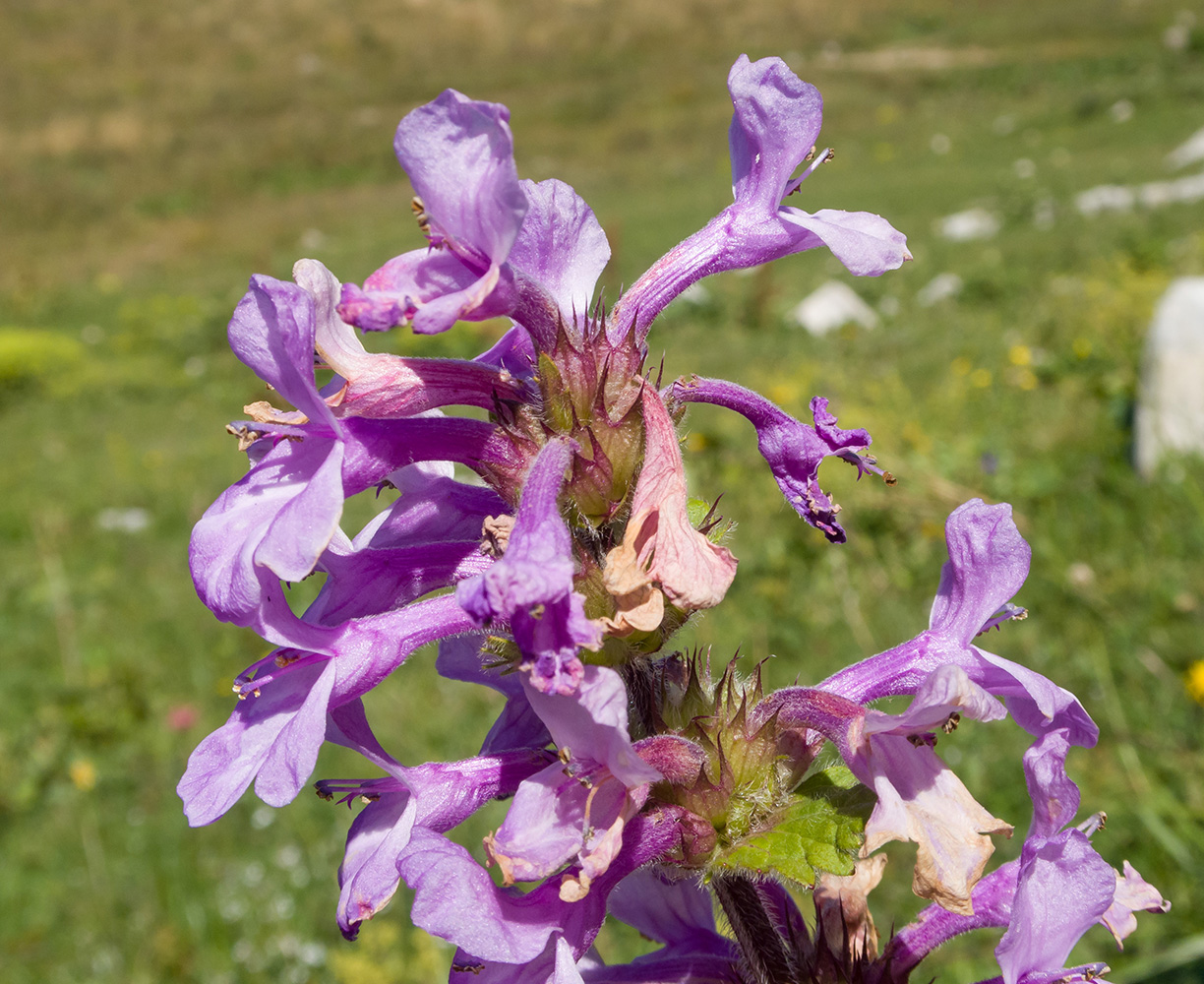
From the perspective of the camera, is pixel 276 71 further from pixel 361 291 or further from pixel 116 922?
pixel 361 291

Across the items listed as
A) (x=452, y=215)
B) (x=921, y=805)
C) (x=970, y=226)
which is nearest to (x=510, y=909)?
(x=921, y=805)

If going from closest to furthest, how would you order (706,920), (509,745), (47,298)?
(509,745), (706,920), (47,298)

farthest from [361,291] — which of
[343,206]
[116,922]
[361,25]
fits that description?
[361,25]

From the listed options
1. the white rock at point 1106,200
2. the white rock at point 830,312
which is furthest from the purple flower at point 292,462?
the white rock at point 1106,200

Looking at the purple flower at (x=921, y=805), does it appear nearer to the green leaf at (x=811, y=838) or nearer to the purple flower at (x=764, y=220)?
the green leaf at (x=811, y=838)

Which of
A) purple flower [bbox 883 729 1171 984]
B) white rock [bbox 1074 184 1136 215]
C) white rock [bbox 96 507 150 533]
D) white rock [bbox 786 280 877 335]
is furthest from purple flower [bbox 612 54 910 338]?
white rock [bbox 1074 184 1136 215]

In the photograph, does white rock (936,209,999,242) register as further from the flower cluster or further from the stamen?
the flower cluster

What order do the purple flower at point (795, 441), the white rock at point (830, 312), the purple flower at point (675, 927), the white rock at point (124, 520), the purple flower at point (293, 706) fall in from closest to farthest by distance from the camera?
the purple flower at point (293, 706) → the purple flower at point (795, 441) → the purple flower at point (675, 927) → the white rock at point (124, 520) → the white rock at point (830, 312)
